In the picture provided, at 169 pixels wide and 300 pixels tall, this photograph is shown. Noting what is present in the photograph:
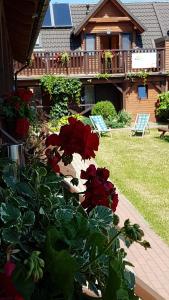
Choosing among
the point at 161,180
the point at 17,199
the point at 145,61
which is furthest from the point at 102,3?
the point at 17,199

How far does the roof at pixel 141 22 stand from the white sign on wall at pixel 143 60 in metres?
2.51

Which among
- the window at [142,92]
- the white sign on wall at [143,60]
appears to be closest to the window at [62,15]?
the white sign on wall at [143,60]

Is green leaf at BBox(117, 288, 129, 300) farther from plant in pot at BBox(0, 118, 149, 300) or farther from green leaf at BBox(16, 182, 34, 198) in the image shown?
green leaf at BBox(16, 182, 34, 198)

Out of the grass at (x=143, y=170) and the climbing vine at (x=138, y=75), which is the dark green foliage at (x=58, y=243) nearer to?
the grass at (x=143, y=170)

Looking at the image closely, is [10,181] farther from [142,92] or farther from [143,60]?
[142,92]

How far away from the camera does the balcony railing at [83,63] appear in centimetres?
2431

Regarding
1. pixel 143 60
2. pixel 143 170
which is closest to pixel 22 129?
pixel 143 170

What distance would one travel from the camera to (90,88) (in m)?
25.9

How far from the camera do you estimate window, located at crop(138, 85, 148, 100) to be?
25.6 m

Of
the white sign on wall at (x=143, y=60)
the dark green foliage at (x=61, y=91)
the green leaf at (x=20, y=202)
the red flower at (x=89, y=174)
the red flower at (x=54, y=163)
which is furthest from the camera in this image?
the white sign on wall at (x=143, y=60)

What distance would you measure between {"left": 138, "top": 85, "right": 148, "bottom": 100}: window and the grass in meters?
3.90

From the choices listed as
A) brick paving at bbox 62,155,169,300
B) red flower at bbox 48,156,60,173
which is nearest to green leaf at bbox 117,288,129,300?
red flower at bbox 48,156,60,173

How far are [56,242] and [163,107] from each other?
23.6 metres

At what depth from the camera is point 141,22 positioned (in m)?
27.2
